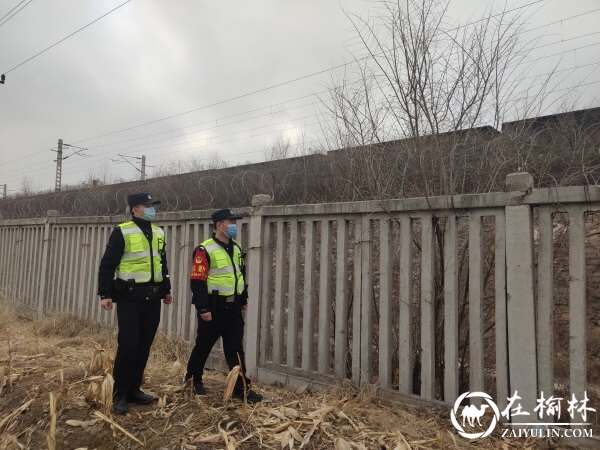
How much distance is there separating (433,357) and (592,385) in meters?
2.32

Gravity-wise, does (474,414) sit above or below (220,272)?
below

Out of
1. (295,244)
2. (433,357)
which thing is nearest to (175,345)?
(295,244)

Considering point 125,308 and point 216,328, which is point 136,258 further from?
point 216,328

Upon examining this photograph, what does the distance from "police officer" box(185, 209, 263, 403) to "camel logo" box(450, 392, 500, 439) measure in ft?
5.13

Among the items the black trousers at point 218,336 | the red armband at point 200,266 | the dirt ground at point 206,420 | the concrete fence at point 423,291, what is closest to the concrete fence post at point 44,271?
the concrete fence at point 423,291

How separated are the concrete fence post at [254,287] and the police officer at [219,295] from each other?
2.34 feet

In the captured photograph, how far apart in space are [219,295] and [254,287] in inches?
37.4

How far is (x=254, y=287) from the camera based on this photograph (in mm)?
4762

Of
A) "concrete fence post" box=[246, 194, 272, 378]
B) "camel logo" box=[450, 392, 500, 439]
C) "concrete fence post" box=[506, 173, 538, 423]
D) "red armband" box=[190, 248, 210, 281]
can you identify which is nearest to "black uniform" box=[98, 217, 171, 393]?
"red armband" box=[190, 248, 210, 281]

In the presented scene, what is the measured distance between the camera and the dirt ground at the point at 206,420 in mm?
3029

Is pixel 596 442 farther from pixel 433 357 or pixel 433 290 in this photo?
pixel 433 290

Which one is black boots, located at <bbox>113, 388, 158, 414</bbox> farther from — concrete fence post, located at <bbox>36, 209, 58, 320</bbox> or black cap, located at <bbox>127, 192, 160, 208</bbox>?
concrete fence post, located at <bbox>36, 209, 58, 320</bbox>

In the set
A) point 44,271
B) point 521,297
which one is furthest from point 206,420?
point 44,271

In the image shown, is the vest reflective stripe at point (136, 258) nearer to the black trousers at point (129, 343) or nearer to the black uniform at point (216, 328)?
the black trousers at point (129, 343)
